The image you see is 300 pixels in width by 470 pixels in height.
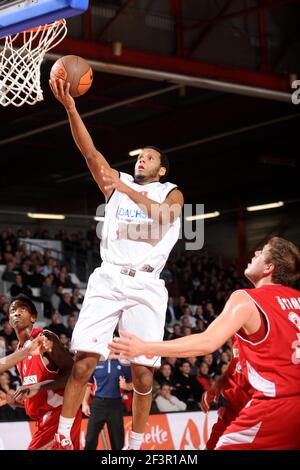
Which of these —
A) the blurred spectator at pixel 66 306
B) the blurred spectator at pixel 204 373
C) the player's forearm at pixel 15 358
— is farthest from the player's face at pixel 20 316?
the blurred spectator at pixel 66 306

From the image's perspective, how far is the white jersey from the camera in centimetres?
671

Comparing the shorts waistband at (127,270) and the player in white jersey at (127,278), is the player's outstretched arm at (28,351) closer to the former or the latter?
the player in white jersey at (127,278)

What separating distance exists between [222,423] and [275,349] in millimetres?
1810

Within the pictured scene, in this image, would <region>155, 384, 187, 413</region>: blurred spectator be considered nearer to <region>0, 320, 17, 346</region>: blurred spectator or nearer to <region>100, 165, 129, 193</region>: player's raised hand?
<region>0, 320, 17, 346</region>: blurred spectator

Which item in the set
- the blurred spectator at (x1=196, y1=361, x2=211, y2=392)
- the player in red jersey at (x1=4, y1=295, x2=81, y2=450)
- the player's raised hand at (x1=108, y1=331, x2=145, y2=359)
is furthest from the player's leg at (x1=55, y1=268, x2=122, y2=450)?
the blurred spectator at (x1=196, y1=361, x2=211, y2=392)

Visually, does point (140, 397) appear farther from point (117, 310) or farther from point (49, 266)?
point (49, 266)

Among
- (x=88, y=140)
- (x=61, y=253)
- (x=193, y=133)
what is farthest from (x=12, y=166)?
(x=88, y=140)

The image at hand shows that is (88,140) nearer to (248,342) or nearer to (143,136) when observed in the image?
(248,342)

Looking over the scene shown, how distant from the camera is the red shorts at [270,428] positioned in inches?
197

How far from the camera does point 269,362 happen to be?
5031 millimetres

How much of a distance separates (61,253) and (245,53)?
7.74 m

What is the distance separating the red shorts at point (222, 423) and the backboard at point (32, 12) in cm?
320

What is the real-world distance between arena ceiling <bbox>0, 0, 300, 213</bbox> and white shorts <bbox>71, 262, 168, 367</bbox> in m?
6.93

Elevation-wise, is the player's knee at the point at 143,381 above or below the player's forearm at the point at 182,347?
below
